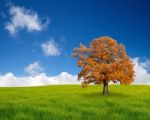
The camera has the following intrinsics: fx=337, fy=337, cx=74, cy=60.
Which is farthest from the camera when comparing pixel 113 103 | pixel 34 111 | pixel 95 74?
pixel 95 74

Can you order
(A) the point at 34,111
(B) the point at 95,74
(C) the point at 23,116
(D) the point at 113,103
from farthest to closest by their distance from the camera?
(B) the point at 95,74, (D) the point at 113,103, (A) the point at 34,111, (C) the point at 23,116

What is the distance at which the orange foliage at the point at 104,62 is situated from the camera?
53.7 m

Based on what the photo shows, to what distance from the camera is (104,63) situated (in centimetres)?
5488

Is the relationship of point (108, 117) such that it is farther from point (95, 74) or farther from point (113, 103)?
point (95, 74)

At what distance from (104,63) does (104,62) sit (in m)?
0.32

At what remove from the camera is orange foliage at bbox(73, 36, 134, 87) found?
53.7 metres

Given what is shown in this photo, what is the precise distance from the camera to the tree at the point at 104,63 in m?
53.7

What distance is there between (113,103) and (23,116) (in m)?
5.55

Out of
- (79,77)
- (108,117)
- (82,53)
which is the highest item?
(82,53)

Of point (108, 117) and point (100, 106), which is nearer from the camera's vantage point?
point (108, 117)

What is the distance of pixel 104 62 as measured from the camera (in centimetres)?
5516

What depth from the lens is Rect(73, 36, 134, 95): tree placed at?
5372 cm

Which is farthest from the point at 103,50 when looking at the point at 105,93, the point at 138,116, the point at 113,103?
the point at 138,116

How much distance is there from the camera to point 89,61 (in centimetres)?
5441
